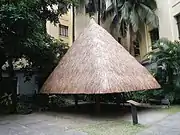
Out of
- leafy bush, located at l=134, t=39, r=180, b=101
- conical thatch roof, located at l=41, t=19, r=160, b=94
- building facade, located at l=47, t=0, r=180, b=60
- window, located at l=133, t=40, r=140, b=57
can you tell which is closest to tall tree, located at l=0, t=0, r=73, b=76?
conical thatch roof, located at l=41, t=19, r=160, b=94

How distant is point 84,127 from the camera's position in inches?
355

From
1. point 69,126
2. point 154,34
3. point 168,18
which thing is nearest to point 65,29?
point 154,34

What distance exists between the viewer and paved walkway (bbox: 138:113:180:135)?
769 cm

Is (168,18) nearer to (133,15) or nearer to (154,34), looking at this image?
(154,34)

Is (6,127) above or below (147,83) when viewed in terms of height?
below

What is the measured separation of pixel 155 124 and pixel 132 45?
1559 centimetres

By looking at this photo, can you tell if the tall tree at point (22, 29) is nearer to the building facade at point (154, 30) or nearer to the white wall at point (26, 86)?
the white wall at point (26, 86)

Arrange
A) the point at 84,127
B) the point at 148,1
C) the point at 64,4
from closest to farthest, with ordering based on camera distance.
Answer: the point at 84,127 → the point at 64,4 → the point at 148,1

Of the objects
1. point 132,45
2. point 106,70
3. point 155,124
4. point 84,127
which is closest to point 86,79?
point 106,70

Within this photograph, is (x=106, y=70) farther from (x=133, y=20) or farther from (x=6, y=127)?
(x=133, y=20)

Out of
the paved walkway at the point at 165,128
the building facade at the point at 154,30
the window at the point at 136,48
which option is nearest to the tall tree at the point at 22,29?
the building facade at the point at 154,30

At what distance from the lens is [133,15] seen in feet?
69.9

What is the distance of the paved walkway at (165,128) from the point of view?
25.2 ft

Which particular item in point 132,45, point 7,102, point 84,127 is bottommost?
point 84,127
